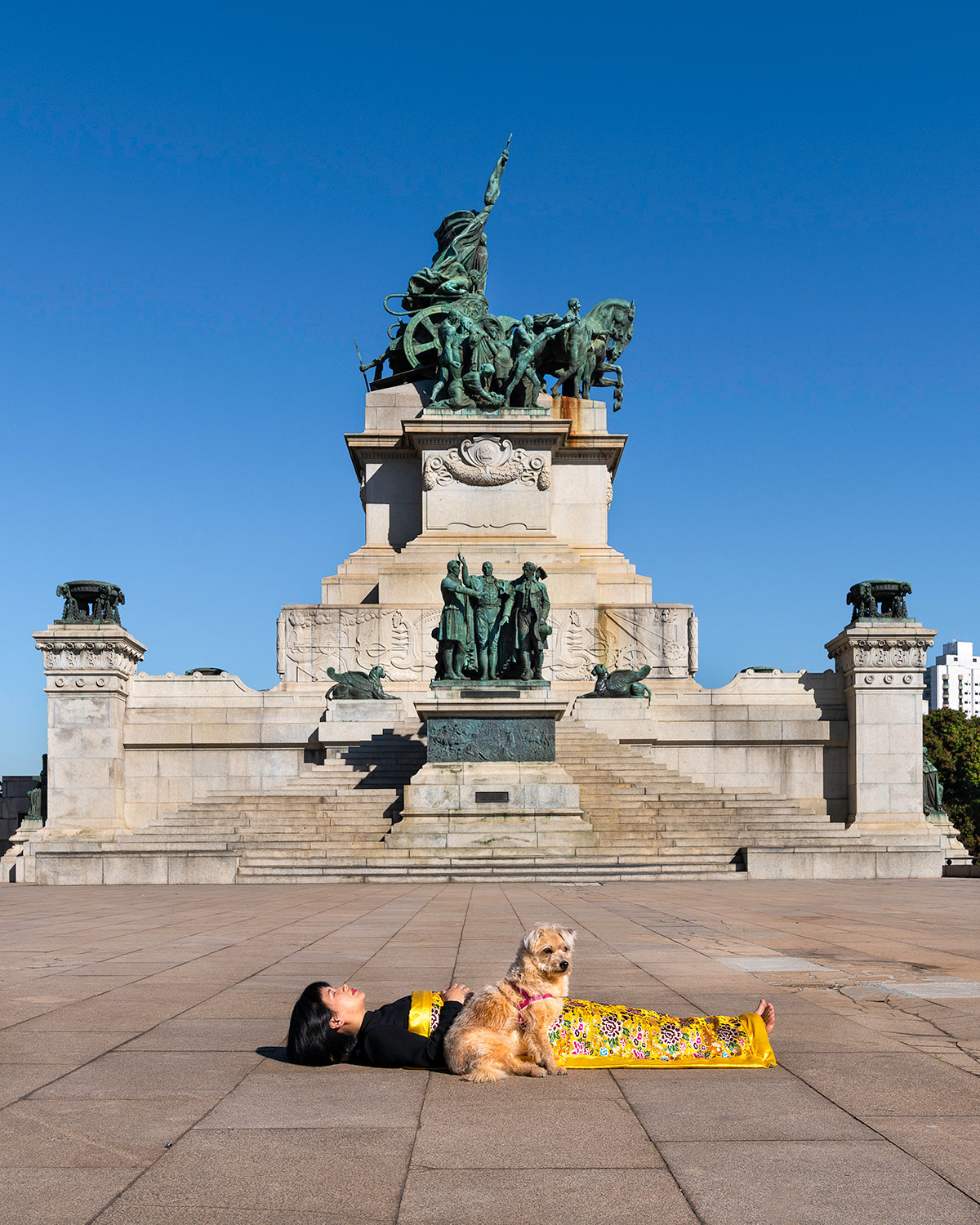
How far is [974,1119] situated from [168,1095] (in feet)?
11.9

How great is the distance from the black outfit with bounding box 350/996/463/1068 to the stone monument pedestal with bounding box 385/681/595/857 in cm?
1734

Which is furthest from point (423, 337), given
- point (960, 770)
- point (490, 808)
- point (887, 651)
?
point (960, 770)

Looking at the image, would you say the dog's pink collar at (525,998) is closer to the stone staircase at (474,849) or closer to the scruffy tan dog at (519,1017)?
the scruffy tan dog at (519,1017)

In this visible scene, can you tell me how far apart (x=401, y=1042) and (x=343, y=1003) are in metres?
0.38

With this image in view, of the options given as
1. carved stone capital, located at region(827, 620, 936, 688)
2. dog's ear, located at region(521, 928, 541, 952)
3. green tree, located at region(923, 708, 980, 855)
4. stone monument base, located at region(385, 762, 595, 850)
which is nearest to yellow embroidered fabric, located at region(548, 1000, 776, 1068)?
dog's ear, located at region(521, 928, 541, 952)

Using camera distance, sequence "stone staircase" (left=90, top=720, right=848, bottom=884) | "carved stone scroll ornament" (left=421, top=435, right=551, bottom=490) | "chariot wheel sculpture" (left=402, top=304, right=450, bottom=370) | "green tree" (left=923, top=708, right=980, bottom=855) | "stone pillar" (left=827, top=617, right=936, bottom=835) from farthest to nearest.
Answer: "green tree" (left=923, top=708, right=980, bottom=855)
"chariot wheel sculpture" (left=402, top=304, right=450, bottom=370)
"carved stone scroll ornament" (left=421, top=435, right=551, bottom=490)
"stone pillar" (left=827, top=617, right=936, bottom=835)
"stone staircase" (left=90, top=720, right=848, bottom=884)

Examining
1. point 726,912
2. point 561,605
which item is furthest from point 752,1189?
point 561,605

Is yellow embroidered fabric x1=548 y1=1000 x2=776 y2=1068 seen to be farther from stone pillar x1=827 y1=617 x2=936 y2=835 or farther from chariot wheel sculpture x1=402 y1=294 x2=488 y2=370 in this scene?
chariot wheel sculpture x1=402 y1=294 x2=488 y2=370

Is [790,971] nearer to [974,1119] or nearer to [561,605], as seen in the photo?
[974,1119]

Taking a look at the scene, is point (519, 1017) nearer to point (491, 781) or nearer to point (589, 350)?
point (491, 781)

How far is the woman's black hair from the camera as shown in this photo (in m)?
6.19

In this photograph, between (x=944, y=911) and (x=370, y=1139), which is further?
(x=944, y=911)

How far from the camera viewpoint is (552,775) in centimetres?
2569

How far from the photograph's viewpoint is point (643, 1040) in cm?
628
